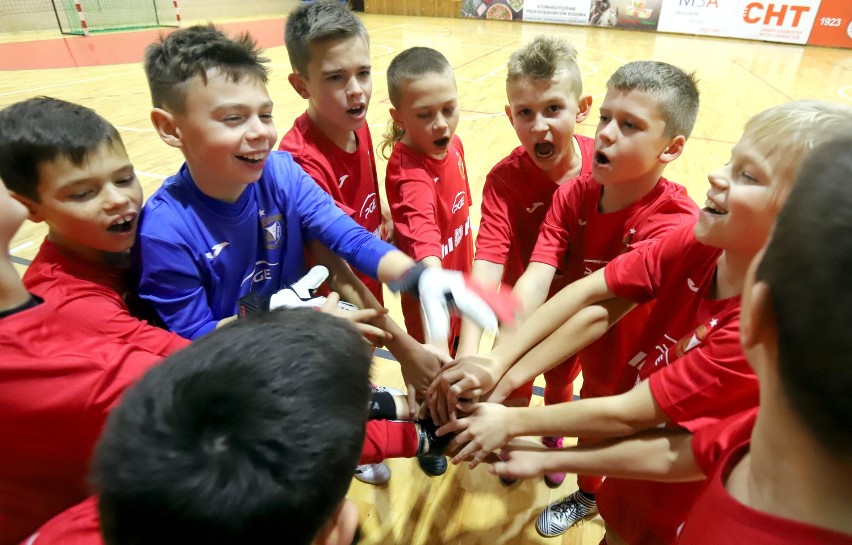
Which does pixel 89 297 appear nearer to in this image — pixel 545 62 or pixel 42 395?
pixel 42 395

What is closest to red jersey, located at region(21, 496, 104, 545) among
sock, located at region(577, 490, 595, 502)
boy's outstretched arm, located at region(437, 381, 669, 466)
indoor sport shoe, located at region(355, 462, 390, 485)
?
boy's outstretched arm, located at region(437, 381, 669, 466)

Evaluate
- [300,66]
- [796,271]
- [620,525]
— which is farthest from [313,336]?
[300,66]

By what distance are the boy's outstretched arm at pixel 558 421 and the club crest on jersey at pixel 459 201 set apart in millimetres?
860

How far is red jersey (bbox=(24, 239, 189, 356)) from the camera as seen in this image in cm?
97

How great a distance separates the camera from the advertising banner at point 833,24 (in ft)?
31.9

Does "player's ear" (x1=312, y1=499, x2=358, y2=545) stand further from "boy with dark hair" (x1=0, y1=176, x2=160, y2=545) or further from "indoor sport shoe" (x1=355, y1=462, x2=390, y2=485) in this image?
"indoor sport shoe" (x1=355, y1=462, x2=390, y2=485)

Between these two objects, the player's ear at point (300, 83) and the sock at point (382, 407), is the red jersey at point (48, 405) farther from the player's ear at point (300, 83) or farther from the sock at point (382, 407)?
the player's ear at point (300, 83)

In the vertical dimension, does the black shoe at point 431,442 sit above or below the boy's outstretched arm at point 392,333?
below

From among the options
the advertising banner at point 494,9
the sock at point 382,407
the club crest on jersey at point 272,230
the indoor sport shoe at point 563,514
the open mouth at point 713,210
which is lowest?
the indoor sport shoe at point 563,514

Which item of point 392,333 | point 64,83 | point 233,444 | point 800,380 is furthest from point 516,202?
point 64,83

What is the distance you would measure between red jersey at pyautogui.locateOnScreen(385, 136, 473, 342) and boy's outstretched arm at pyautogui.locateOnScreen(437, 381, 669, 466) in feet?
1.65

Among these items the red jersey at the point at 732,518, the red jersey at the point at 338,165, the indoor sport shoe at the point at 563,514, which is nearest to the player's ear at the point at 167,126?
the red jersey at the point at 338,165

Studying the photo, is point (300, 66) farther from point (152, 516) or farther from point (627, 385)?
point (152, 516)

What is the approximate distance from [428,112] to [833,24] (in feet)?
40.7
